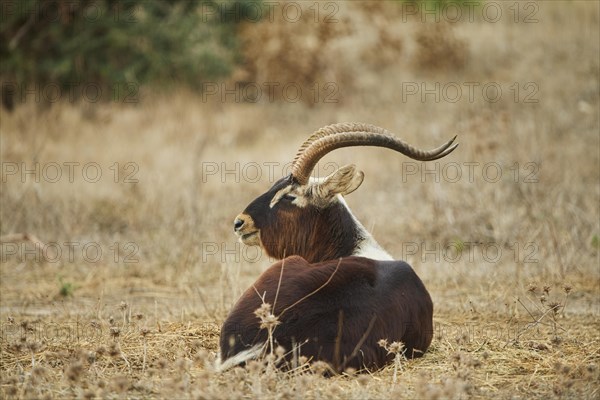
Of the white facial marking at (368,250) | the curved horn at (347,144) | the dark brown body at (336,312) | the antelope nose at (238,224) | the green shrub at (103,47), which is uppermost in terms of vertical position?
the green shrub at (103,47)

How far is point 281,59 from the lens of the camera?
17.3 meters

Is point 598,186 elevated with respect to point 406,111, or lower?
lower

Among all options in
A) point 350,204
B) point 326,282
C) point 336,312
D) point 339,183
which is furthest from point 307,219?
point 350,204

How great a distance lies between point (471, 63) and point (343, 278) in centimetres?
1446

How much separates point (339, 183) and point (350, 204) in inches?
224

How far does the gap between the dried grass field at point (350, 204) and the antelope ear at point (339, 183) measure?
1.28 m

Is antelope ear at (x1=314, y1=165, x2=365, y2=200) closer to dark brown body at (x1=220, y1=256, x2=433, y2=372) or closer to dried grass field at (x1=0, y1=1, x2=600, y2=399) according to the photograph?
dark brown body at (x1=220, y1=256, x2=433, y2=372)

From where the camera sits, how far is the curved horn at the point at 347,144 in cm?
560

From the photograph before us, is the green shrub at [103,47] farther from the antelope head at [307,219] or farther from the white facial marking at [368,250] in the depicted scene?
the white facial marking at [368,250]

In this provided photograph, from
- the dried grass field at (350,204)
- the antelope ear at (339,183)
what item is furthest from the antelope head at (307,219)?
the dried grass field at (350,204)

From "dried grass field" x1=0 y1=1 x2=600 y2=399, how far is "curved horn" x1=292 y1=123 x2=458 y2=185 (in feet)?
4.34

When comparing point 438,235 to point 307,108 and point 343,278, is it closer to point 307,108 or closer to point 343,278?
point 343,278

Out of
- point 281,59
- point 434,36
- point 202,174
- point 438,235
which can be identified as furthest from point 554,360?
point 434,36

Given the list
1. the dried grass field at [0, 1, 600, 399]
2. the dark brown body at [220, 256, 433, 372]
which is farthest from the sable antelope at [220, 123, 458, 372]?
the dried grass field at [0, 1, 600, 399]
